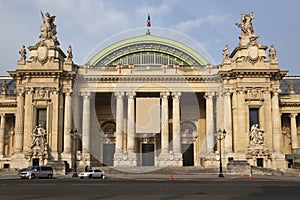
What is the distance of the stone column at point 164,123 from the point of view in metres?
59.4

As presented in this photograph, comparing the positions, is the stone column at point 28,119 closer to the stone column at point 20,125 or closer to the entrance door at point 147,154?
the stone column at point 20,125

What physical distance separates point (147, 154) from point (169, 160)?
9.01 metres

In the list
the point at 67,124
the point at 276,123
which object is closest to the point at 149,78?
the point at 67,124

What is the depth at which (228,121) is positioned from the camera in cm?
5872

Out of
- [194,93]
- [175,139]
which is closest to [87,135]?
[175,139]

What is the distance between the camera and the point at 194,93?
64.4 metres

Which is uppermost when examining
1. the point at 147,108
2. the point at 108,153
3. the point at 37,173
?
the point at 147,108

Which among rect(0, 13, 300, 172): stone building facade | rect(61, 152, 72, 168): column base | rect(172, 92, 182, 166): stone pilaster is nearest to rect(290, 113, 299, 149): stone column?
rect(0, 13, 300, 172): stone building facade

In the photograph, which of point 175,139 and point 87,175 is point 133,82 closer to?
point 175,139

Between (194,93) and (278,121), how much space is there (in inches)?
536

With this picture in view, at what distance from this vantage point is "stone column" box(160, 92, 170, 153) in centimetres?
5938

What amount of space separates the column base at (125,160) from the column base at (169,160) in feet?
11.9

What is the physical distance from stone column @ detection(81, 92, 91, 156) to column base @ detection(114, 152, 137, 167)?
4.52m

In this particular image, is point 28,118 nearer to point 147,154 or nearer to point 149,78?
point 149,78
